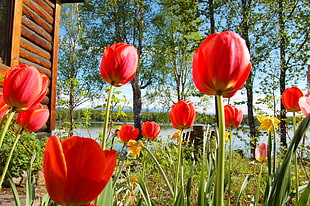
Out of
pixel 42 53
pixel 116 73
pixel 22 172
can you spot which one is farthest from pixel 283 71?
pixel 116 73

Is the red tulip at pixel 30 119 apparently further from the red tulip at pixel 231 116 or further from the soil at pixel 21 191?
the soil at pixel 21 191

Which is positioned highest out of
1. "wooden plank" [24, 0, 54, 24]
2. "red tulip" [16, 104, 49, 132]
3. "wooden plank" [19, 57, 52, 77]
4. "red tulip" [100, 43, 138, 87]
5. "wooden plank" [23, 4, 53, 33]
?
"wooden plank" [24, 0, 54, 24]

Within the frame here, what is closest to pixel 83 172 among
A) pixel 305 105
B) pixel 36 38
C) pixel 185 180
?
pixel 305 105

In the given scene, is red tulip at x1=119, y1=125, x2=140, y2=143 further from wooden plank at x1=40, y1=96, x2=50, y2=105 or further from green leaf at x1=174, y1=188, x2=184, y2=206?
wooden plank at x1=40, y1=96, x2=50, y2=105

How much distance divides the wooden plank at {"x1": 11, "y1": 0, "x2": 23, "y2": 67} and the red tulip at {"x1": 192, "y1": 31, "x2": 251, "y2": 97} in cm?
305

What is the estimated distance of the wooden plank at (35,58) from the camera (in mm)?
3286

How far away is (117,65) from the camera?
0.62m

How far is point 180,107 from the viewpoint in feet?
2.86

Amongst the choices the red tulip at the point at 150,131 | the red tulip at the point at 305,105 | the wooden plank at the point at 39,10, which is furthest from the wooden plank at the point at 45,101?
the red tulip at the point at 305,105

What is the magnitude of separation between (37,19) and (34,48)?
1.45ft

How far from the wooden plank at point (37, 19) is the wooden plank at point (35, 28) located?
1.9 inches

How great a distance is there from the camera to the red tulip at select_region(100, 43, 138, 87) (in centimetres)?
62

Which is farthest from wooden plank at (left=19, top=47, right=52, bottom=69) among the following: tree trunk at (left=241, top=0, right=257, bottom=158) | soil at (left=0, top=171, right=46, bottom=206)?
tree trunk at (left=241, top=0, right=257, bottom=158)

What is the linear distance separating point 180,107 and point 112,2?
1115 centimetres
